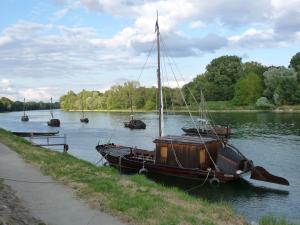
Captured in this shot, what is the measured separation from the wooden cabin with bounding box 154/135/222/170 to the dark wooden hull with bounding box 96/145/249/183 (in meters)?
0.48

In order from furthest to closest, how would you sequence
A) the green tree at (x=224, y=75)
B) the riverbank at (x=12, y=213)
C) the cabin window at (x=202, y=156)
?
the green tree at (x=224, y=75), the cabin window at (x=202, y=156), the riverbank at (x=12, y=213)

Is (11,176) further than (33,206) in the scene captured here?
Yes

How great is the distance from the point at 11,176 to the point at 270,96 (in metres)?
146

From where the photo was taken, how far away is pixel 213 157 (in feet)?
110

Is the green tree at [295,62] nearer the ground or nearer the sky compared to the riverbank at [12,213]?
nearer the sky

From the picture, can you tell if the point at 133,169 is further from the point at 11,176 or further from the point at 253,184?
the point at 11,176

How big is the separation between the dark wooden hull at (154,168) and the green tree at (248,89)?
416 feet

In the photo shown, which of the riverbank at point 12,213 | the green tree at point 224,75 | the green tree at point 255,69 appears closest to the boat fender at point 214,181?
the riverbank at point 12,213

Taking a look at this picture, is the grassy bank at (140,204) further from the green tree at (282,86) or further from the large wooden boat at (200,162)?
the green tree at (282,86)

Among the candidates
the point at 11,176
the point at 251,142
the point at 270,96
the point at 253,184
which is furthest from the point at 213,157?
the point at 270,96

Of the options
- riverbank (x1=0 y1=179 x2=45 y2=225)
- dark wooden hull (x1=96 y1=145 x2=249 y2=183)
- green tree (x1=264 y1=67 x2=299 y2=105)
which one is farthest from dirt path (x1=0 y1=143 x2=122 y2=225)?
green tree (x1=264 y1=67 x2=299 y2=105)

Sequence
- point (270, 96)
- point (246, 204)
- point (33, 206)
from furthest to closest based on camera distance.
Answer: point (270, 96)
point (246, 204)
point (33, 206)

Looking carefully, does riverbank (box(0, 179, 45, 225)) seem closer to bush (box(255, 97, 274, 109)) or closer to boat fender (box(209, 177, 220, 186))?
boat fender (box(209, 177, 220, 186))

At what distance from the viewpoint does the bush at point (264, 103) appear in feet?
493
